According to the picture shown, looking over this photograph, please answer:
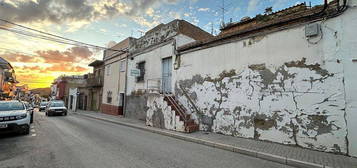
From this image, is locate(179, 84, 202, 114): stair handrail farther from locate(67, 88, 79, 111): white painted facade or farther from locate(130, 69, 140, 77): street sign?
locate(67, 88, 79, 111): white painted facade

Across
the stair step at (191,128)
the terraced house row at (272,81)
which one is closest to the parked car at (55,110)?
the terraced house row at (272,81)

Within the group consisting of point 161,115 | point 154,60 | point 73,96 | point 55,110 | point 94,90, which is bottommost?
point 55,110

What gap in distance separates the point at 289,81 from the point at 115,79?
16.0m

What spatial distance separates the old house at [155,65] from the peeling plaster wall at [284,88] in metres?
2.28

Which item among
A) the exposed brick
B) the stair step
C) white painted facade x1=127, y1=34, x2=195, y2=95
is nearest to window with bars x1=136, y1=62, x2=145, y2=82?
white painted facade x1=127, y1=34, x2=195, y2=95

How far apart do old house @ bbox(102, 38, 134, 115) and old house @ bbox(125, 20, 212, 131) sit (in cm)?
121

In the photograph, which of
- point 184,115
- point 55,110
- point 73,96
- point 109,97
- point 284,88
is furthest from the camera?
point 73,96

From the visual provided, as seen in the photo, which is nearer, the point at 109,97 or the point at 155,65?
the point at 155,65

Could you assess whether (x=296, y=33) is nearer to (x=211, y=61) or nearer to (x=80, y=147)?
(x=211, y=61)

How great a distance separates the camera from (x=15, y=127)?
22.5ft

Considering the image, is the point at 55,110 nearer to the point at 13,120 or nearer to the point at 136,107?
the point at 136,107

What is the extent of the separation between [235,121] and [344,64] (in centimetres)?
429

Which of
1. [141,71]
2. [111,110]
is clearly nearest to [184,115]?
[141,71]

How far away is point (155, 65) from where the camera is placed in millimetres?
12906
